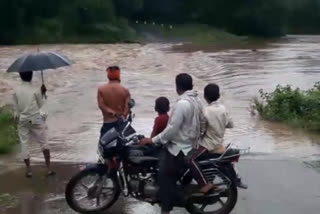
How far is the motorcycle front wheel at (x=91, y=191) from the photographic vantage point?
7637 mm

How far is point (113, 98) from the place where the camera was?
8484mm

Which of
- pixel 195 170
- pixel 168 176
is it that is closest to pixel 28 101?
pixel 168 176

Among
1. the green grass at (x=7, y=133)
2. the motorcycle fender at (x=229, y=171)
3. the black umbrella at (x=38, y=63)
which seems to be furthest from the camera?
the green grass at (x=7, y=133)

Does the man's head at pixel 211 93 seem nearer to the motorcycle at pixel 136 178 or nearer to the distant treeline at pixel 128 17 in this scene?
the motorcycle at pixel 136 178

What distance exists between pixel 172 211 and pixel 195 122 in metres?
1.24

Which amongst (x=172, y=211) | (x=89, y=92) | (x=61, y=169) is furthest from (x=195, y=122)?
(x=89, y=92)

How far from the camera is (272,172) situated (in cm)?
976

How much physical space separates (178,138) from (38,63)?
8.62ft

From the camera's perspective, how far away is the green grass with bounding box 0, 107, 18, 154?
1112 centimetres

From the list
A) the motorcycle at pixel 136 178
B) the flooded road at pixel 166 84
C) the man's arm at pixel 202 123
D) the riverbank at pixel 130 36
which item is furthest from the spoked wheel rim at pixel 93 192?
the riverbank at pixel 130 36

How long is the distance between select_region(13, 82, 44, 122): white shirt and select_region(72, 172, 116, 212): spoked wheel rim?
180 centimetres

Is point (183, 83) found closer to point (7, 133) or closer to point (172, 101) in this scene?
point (7, 133)

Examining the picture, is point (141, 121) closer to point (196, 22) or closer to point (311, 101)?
point (311, 101)

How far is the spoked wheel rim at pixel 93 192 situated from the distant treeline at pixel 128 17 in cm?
3839
